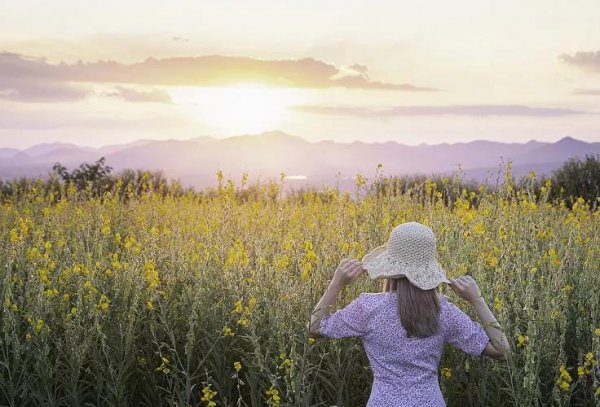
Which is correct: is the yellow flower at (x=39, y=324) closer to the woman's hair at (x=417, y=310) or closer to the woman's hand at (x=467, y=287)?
the woman's hair at (x=417, y=310)

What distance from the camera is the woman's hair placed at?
11.3ft

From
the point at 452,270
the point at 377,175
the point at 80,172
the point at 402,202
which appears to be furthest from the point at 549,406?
the point at 80,172

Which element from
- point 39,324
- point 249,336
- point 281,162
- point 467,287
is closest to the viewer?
point 467,287

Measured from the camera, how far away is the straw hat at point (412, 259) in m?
3.46

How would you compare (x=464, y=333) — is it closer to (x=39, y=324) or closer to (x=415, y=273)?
(x=415, y=273)

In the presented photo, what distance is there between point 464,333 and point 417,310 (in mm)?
328

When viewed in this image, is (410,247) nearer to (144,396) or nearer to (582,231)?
(144,396)

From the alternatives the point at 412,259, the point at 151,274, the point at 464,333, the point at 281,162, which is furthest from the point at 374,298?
the point at 281,162

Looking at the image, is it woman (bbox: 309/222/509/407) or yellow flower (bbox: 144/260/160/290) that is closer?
woman (bbox: 309/222/509/407)

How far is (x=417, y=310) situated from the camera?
3443 millimetres

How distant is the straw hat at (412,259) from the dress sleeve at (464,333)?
0.21m

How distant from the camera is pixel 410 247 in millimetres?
3510

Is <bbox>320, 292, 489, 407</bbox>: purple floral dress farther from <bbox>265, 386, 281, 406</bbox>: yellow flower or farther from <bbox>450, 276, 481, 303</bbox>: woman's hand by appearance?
<bbox>265, 386, 281, 406</bbox>: yellow flower

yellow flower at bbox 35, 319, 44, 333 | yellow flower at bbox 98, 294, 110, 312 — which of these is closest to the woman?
yellow flower at bbox 98, 294, 110, 312
